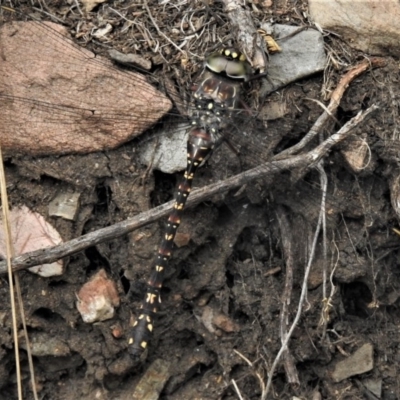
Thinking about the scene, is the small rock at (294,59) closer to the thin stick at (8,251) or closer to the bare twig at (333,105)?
the bare twig at (333,105)

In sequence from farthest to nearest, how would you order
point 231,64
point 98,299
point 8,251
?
point 98,299, point 231,64, point 8,251

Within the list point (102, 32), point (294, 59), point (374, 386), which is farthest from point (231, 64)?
point (374, 386)


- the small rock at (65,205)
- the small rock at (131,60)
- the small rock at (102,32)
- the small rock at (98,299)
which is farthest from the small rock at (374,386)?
the small rock at (102,32)

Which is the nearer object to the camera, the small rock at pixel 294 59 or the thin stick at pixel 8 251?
the thin stick at pixel 8 251

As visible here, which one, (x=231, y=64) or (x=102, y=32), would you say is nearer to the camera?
(x=231, y=64)

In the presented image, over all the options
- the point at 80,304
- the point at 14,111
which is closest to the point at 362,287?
the point at 80,304

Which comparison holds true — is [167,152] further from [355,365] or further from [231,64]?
[355,365]
